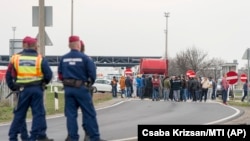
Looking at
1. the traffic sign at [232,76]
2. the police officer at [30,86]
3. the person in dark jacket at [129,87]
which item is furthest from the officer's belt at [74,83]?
the person in dark jacket at [129,87]

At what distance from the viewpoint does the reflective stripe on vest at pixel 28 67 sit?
428 inches

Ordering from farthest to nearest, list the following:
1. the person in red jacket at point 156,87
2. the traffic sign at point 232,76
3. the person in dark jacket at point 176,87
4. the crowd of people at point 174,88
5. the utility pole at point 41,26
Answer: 1. the crowd of people at point 174,88
2. the person in red jacket at point 156,87
3. the person in dark jacket at point 176,87
4. the traffic sign at point 232,76
5. the utility pole at point 41,26

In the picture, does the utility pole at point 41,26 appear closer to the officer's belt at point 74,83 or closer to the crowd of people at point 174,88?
the officer's belt at point 74,83

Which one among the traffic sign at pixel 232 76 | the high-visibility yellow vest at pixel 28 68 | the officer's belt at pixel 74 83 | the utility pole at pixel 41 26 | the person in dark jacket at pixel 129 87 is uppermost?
the utility pole at pixel 41 26

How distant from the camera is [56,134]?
14875 millimetres

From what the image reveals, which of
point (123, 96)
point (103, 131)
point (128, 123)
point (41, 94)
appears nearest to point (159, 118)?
point (128, 123)

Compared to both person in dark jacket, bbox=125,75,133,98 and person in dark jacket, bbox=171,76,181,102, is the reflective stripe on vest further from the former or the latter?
person in dark jacket, bbox=125,75,133,98

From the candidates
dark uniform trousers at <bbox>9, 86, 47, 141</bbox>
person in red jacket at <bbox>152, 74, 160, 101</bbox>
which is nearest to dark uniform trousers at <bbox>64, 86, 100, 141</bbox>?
dark uniform trousers at <bbox>9, 86, 47, 141</bbox>

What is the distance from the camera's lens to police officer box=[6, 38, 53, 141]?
1085cm

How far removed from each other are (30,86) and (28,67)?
337mm

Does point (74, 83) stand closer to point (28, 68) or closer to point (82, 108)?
point (82, 108)

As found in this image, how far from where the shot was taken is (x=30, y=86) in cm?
1088

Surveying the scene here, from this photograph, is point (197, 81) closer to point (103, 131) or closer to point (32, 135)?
point (103, 131)

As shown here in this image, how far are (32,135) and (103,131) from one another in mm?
4925
